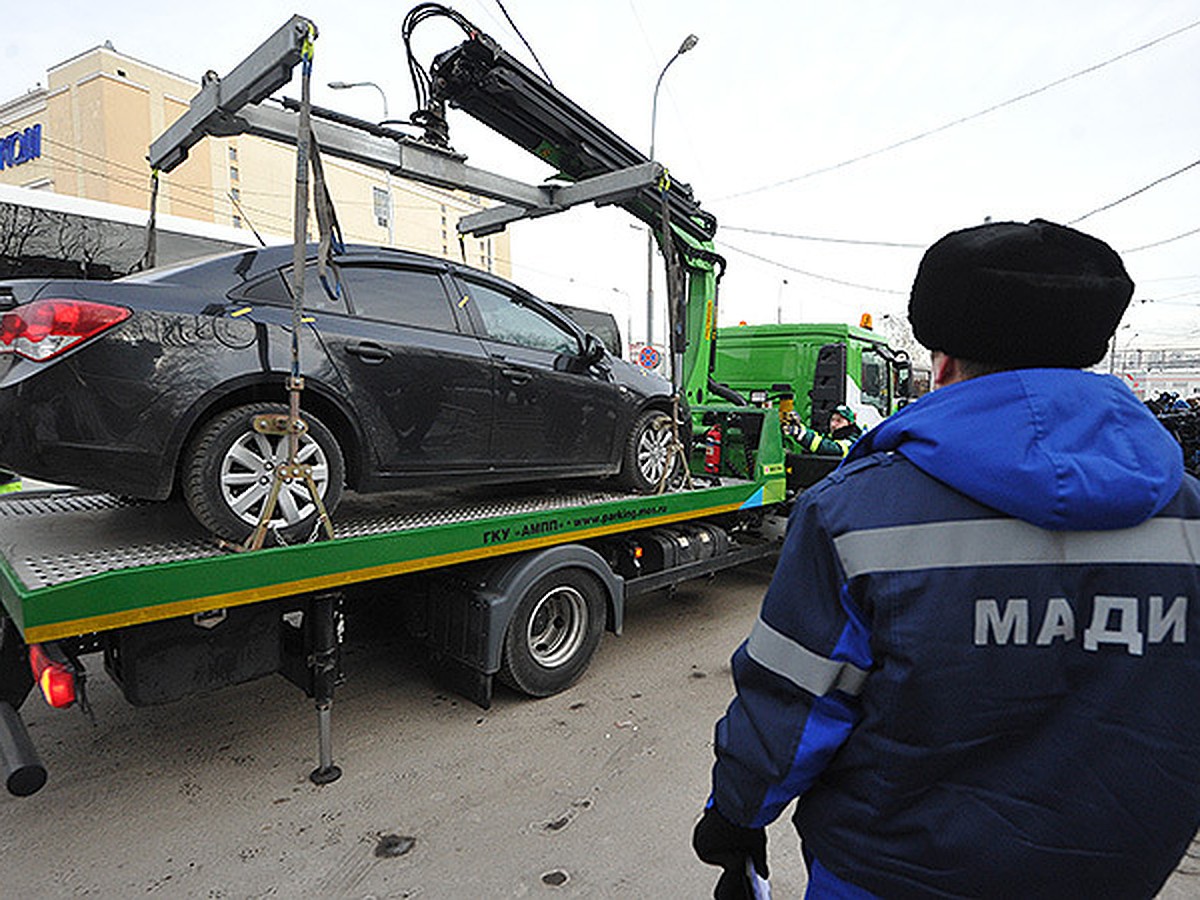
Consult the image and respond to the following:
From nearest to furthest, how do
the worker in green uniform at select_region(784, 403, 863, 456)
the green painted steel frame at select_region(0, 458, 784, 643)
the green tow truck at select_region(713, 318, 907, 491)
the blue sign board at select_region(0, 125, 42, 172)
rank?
the green painted steel frame at select_region(0, 458, 784, 643) → the worker in green uniform at select_region(784, 403, 863, 456) → the green tow truck at select_region(713, 318, 907, 491) → the blue sign board at select_region(0, 125, 42, 172)

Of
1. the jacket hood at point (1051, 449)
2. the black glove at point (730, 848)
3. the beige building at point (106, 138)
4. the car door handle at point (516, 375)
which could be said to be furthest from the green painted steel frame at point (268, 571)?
the beige building at point (106, 138)

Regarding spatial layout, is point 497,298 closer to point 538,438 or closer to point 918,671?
point 538,438

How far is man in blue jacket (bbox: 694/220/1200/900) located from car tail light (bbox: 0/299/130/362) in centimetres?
274

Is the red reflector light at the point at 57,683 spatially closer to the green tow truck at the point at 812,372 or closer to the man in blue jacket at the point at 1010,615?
the man in blue jacket at the point at 1010,615

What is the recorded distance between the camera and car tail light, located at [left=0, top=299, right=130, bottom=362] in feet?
8.64

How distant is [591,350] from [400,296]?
1295 millimetres

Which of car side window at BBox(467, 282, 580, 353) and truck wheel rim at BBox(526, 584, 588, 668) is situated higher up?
car side window at BBox(467, 282, 580, 353)

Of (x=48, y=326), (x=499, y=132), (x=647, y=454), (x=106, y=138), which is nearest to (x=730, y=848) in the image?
(x=48, y=326)

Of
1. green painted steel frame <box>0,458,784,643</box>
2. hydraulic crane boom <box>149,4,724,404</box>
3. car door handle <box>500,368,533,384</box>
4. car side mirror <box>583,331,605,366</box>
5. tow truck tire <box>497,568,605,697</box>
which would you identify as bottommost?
tow truck tire <box>497,568,605,697</box>

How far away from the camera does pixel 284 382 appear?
3.14m

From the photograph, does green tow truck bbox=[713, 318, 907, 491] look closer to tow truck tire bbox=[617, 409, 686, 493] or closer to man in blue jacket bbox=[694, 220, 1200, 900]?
tow truck tire bbox=[617, 409, 686, 493]

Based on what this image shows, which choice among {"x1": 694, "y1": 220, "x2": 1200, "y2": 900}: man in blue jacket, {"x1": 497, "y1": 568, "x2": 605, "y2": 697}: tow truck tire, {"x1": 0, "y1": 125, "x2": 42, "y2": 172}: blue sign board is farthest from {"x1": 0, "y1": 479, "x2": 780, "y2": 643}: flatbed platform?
{"x1": 0, "y1": 125, "x2": 42, "y2": 172}: blue sign board

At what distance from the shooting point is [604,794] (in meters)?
3.13

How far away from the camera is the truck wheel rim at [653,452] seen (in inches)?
193
